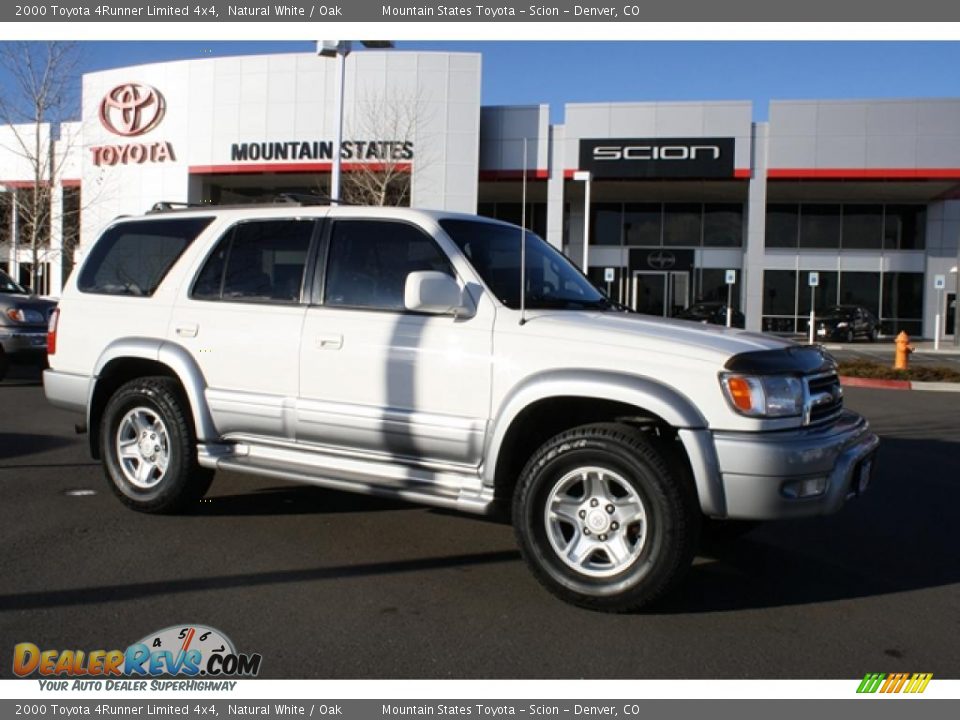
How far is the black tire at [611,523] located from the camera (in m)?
3.94

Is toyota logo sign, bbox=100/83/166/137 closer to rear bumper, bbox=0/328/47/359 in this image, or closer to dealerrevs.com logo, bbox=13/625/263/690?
rear bumper, bbox=0/328/47/359

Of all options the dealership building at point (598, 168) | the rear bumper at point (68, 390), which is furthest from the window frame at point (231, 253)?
the dealership building at point (598, 168)

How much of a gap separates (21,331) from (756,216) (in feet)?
76.3

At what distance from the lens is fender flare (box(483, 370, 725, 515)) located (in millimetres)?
3947

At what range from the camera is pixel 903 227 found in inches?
1334

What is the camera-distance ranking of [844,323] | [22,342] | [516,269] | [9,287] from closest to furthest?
[516,269]
[22,342]
[9,287]
[844,323]

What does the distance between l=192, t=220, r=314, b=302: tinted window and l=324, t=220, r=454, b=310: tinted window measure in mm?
256

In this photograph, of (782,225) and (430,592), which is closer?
(430,592)

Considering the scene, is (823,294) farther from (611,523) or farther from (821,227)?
(611,523)

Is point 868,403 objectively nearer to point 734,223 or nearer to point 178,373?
point 178,373

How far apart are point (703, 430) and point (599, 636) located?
1046mm

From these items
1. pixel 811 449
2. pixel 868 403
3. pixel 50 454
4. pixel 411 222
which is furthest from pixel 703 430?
pixel 868 403

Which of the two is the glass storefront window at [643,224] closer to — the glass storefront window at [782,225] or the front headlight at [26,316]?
the glass storefront window at [782,225]

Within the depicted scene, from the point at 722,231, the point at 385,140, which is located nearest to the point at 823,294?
the point at 722,231
